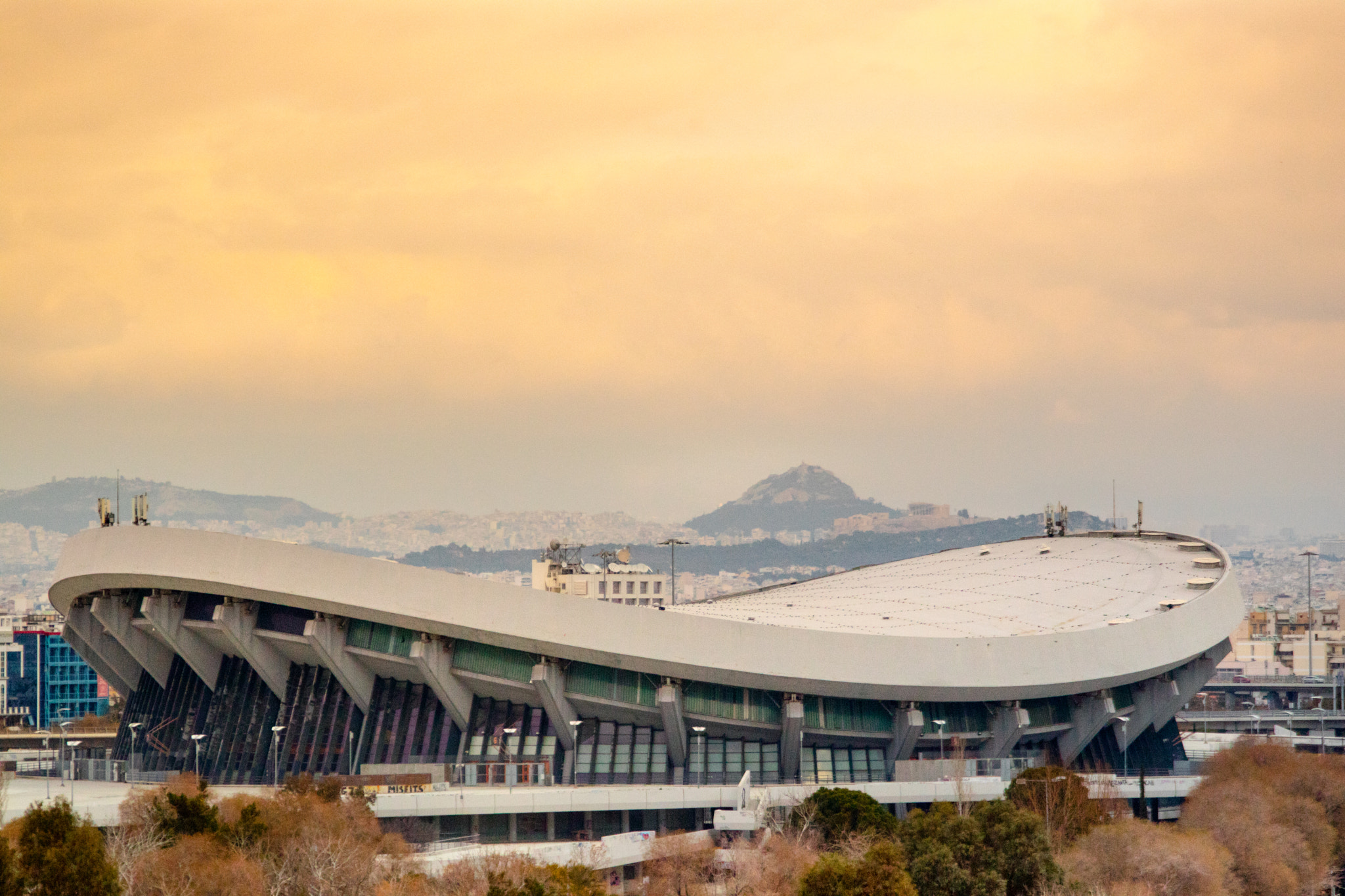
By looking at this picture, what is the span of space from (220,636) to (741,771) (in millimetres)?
21843

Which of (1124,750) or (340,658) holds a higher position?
(340,658)

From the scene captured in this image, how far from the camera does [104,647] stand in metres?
80.0

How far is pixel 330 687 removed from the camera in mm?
71312

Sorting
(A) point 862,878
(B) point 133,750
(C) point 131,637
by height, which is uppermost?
(C) point 131,637

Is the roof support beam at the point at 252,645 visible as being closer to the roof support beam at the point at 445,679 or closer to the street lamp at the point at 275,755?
the street lamp at the point at 275,755

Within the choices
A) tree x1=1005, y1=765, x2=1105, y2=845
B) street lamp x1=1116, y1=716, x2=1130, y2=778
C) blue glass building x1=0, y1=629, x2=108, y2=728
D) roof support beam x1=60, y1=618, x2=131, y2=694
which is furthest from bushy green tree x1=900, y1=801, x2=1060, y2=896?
blue glass building x1=0, y1=629, x2=108, y2=728

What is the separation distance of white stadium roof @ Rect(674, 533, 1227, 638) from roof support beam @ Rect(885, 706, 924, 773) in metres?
2.99

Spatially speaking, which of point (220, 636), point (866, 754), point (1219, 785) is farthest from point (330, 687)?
point (1219, 785)

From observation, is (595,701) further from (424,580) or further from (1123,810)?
(1123,810)

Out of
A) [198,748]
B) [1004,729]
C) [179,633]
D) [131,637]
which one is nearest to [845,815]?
[1004,729]

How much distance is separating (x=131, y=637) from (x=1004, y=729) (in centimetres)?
3657

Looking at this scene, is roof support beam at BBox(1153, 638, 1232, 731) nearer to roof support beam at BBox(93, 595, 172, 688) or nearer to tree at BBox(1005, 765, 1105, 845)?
tree at BBox(1005, 765, 1105, 845)

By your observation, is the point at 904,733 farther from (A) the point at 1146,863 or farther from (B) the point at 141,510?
(B) the point at 141,510

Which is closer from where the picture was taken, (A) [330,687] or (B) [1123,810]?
(B) [1123,810]
